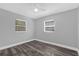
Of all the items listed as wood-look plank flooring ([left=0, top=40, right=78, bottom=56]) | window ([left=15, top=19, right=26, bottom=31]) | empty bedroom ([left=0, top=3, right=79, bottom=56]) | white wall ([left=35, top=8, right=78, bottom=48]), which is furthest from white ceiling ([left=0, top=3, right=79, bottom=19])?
wood-look plank flooring ([left=0, top=40, right=78, bottom=56])

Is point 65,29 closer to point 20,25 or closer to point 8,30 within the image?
point 20,25

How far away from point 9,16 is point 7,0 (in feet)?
6.34

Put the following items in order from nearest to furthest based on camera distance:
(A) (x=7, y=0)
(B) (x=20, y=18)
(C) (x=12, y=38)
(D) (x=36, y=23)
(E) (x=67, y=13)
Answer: (A) (x=7, y=0), (E) (x=67, y=13), (C) (x=12, y=38), (B) (x=20, y=18), (D) (x=36, y=23)

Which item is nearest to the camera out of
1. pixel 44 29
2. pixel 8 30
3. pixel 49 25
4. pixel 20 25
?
pixel 8 30

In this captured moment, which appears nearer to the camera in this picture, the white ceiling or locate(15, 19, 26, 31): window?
the white ceiling

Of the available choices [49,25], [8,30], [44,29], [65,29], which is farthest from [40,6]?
[44,29]

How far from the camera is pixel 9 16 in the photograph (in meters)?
3.28

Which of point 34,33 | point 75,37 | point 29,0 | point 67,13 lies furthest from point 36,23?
point 29,0

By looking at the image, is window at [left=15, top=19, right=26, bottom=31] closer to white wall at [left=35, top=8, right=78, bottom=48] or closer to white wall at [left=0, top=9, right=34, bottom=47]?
white wall at [left=0, top=9, right=34, bottom=47]

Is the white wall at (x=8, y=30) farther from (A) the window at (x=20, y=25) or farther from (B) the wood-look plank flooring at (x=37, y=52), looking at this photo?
(B) the wood-look plank flooring at (x=37, y=52)

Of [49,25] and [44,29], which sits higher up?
[49,25]

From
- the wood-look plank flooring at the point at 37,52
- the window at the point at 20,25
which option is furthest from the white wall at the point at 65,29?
the window at the point at 20,25

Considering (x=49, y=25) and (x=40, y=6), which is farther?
(x=49, y=25)

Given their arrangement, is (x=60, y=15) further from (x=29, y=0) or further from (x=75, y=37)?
(x=29, y=0)
